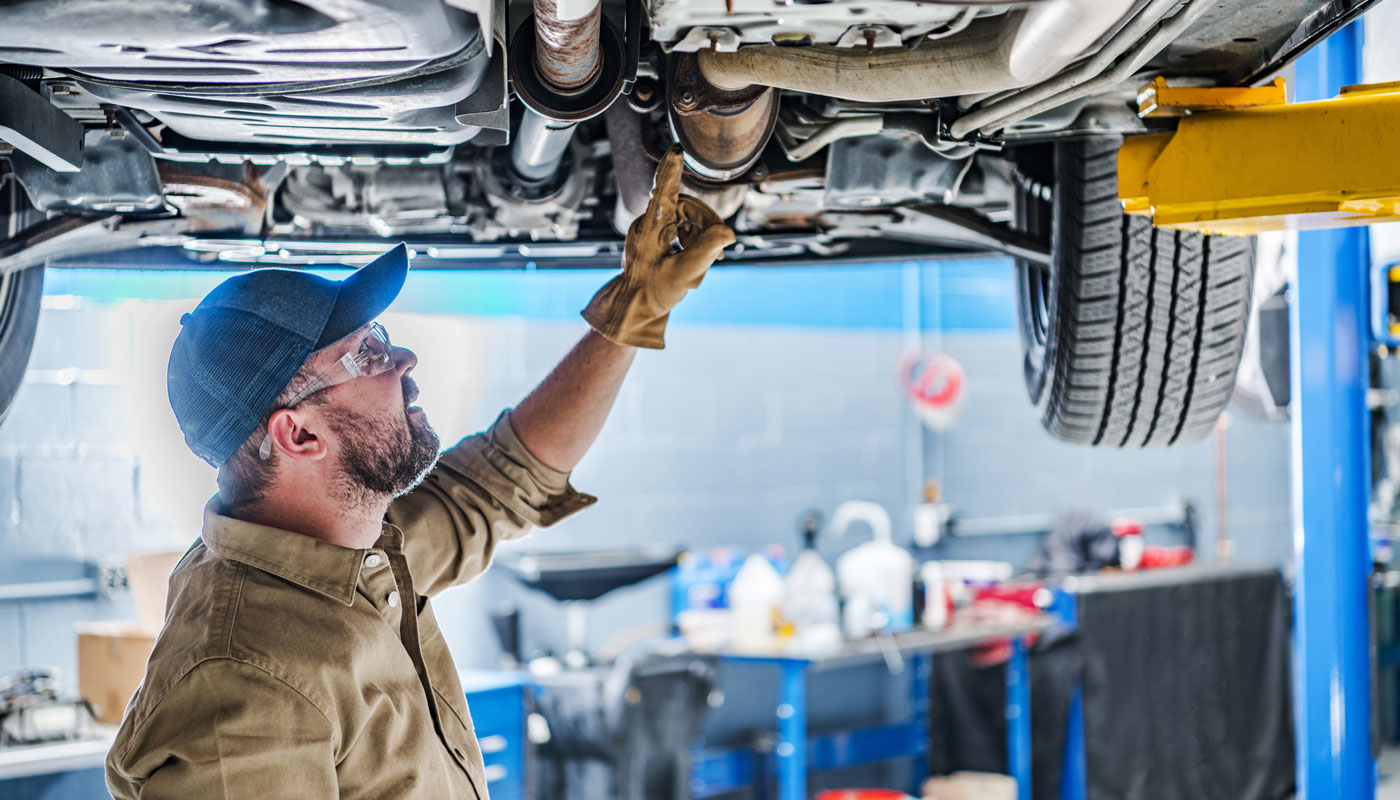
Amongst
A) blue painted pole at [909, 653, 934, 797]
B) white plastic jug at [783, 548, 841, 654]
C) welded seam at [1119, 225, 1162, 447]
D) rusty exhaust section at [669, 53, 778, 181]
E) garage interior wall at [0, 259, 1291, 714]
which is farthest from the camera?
blue painted pole at [909, 653, 934, 797]

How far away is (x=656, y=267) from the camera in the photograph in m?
1.64

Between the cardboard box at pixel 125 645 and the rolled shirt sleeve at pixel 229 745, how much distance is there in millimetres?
1780

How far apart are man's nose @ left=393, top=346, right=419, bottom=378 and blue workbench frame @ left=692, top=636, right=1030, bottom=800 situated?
271 cm

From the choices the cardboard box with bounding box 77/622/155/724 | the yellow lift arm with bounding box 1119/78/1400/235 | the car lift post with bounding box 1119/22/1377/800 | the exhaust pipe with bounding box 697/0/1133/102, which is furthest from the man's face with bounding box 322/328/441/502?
the car lift post with bounding box 1119/22/1377/800

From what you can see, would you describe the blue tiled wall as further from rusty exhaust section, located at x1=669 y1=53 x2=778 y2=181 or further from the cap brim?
rusty exhaust section, located at x1=669 y1=53 x2=778 y2=181

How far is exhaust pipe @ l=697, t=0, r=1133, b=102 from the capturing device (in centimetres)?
120

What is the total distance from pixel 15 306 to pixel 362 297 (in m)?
0.87

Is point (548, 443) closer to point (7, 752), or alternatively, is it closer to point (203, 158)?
point (203, 158)

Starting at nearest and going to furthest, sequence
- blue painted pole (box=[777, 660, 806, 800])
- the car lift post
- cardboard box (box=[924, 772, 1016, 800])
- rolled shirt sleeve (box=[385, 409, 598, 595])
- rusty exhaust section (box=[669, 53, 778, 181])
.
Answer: rusty exhaust section (box=[669, 53, 778, 181]) < rolled shirt sleeve (box=[385, 409, 598, 595]) < the car lift post < blue painted pole (box=[777, 660, 806, 800]) < cardboard box (box=[924, 772, 1016, 800])

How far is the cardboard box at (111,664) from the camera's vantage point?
302cm

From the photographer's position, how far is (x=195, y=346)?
142cm

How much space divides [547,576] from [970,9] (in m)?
2.95

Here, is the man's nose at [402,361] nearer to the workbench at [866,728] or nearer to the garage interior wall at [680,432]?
the garage interior wall at [680,432]

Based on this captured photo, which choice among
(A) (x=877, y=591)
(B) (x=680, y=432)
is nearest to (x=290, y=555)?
(A) (x=877, y=591)
